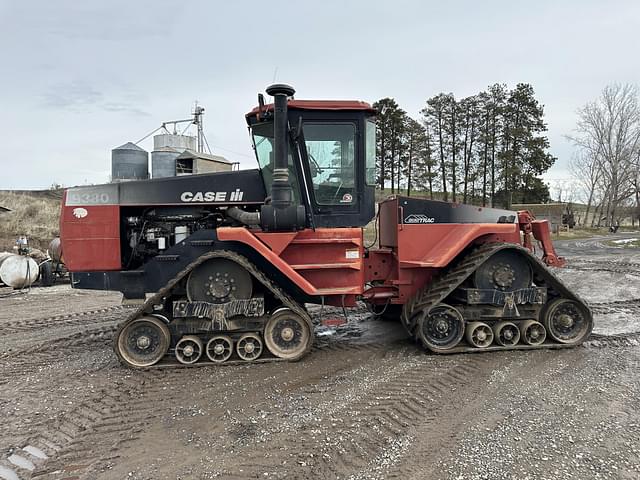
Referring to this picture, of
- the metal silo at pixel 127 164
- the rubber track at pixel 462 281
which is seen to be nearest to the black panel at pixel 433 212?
the rubber track at pixel 462 281

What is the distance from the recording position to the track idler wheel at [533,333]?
5.62 meters

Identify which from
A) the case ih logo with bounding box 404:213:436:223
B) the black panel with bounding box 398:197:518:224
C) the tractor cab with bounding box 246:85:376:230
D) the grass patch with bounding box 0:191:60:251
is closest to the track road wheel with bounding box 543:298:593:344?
the black panel with bounding box 398:197:518:224

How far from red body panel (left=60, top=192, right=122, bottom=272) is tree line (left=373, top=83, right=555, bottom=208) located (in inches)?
1455

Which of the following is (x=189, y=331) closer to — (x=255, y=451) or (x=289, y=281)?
(x=289, y=281)

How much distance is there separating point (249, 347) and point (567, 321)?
4101 millimetres

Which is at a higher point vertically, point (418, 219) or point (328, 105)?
point (328, 105)

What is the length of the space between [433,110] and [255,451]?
143ft

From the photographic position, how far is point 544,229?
6.23 metres

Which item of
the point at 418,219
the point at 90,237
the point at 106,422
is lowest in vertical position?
the point at 106,422

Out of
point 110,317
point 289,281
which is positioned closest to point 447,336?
point 289,281

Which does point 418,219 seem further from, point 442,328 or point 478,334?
point 478,334

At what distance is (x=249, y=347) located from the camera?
5117mm

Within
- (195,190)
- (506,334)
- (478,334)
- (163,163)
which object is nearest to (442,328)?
(478,334)

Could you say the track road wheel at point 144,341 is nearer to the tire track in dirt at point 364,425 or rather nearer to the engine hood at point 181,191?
the engine hood at point 181,191
